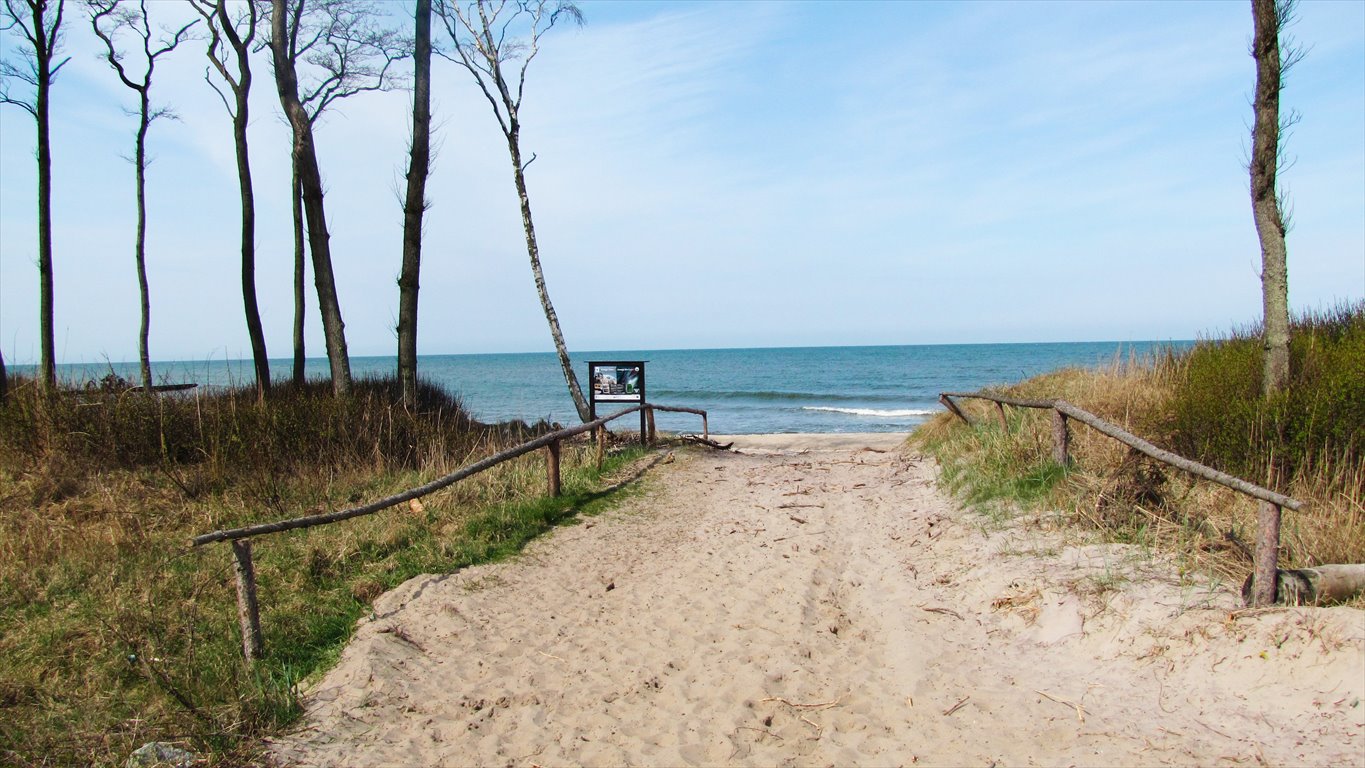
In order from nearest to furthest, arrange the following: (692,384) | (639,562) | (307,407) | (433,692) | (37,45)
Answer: (433,692)
(639,562)
(307,407)
(37,45)
(692,384)

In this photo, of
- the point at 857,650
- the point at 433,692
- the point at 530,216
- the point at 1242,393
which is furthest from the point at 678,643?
the point at 530,216

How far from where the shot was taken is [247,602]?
16.2ft

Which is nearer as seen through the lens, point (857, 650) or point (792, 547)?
point (857, 650)

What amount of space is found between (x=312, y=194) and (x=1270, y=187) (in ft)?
39.2

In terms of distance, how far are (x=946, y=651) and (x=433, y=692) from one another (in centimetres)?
319

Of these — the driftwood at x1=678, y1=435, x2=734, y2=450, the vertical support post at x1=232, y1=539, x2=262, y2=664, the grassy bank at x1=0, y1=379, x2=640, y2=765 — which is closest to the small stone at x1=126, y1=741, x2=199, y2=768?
the grassy bank at x1=0, y1=379, x2=640, y2=765

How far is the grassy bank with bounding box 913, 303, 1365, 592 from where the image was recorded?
562cm

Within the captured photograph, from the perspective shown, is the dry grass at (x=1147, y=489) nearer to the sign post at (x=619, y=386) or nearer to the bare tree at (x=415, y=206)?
the sign post at (x=619, y=386)

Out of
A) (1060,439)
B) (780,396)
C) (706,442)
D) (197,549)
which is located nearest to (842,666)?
(1060,439)

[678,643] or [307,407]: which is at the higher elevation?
[307,407]

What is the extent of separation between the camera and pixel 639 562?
7312mm

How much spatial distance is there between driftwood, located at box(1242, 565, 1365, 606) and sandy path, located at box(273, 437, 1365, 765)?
245 millimetres

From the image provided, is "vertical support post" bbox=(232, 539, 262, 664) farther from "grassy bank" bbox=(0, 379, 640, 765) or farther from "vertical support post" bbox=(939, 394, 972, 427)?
"vertical support post" bbox=(939, 394, 972, 427)

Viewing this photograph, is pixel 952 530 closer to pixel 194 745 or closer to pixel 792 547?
pixel 792 547
